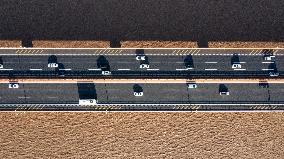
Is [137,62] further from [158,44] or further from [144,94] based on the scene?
[158,44]

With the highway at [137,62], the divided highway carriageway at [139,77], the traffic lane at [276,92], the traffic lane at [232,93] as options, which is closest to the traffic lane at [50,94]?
the divided highway carriageway at [139,77]

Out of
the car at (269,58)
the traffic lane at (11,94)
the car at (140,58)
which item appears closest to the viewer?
the traffic lane at (11,94)

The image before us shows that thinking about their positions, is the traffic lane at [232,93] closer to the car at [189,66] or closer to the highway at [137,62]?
the highway at [137,62]

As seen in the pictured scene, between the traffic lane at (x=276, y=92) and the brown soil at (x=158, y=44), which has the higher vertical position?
the brown soil at (x=158, y=44)

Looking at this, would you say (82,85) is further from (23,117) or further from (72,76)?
(23,117)

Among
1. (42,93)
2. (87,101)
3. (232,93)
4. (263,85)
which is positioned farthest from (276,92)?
(42,93)

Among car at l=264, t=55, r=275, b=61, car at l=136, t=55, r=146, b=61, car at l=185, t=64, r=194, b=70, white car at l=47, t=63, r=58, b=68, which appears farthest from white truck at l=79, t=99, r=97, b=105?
car at l=264, t=55, r=275, b=61

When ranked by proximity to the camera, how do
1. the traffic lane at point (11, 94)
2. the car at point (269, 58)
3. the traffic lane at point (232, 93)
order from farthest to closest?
the car at point (269, 58)
the traffic lane at point (232, 93)
the traffic lane at point (11, 94)
